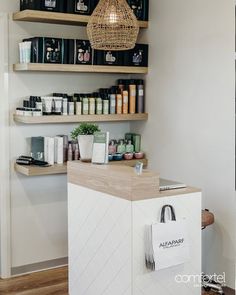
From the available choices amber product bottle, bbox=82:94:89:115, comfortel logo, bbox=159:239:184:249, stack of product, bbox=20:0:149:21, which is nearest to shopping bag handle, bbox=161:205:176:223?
comfortel logo, bbox=159:239:184:249

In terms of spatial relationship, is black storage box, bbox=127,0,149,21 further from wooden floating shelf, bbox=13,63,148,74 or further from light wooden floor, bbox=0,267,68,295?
light wooden floor, bbox=0,267,68,295

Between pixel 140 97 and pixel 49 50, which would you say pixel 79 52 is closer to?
pixel 49 50

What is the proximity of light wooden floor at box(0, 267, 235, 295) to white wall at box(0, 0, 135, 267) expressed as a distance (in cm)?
16

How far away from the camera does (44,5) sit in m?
3.81

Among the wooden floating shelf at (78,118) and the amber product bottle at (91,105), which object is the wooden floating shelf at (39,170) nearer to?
the wooden floating shelf at (78,118)

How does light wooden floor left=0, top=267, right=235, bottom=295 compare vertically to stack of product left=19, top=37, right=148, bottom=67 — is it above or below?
below

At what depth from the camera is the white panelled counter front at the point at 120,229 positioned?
2.66 m

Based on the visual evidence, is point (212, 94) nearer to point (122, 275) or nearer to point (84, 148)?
point (84, 148)

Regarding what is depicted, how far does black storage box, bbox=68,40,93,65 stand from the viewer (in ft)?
13.1

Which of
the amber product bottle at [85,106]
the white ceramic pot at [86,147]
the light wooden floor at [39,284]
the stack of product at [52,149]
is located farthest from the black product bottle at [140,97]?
the light wooden floor at [39,284]

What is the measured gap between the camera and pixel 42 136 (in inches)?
163

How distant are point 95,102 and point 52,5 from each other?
34.8 inches

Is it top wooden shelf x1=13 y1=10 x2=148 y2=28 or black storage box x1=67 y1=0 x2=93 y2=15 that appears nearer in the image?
top wooden shelf x1=13 y1=10 x2=148 y2=28

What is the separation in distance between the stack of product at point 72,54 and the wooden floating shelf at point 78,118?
45cm
